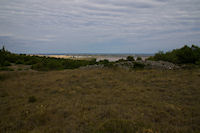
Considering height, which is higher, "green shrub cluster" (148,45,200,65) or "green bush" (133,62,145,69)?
"green shrub cluster" (148,45,200,65)

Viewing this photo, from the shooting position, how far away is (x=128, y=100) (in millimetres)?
6547

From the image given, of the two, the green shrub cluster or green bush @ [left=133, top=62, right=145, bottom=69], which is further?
the green shrub cluster

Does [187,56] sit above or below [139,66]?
above

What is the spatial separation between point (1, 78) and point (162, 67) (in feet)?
59.9

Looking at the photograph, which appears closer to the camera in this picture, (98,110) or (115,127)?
(115,127)

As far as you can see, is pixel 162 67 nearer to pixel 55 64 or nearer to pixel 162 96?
pixel 162 96

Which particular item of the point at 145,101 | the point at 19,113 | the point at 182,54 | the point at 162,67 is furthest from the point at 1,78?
the point at 182,54

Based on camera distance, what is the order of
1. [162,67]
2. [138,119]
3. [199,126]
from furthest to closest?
[162,67] → [138,119] → [199,126]

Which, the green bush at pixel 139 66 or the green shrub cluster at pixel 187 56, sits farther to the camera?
the green shrub cluster at pixel 187 56

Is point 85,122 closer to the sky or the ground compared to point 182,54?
closer to the ground

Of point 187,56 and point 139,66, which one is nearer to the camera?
point 139,66

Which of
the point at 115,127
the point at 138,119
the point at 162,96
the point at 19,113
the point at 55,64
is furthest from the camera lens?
the point at 55,64

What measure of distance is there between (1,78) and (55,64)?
12.0 metres

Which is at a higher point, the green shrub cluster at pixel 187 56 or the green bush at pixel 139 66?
the green shrub cluster at pixel 187 56
